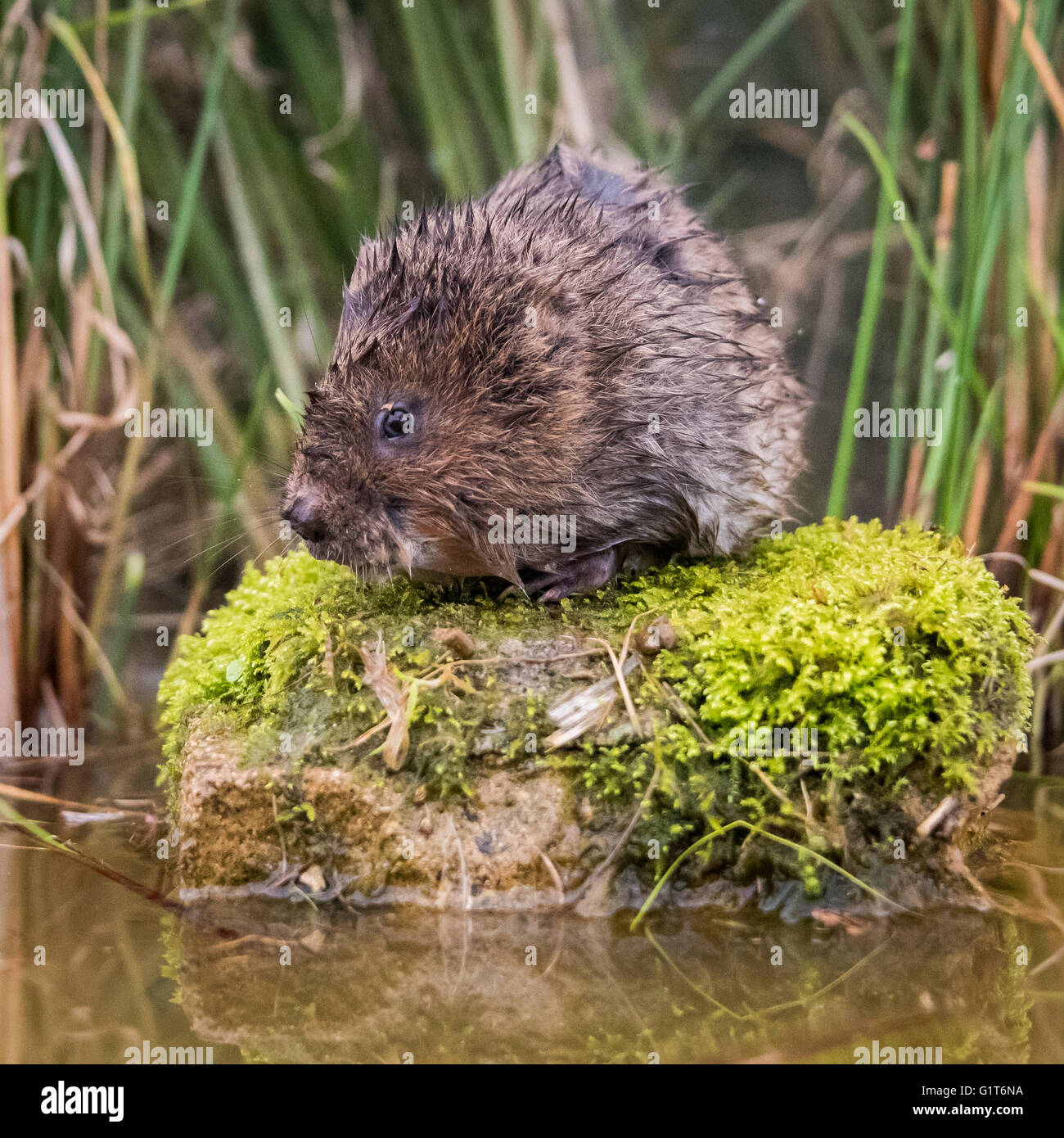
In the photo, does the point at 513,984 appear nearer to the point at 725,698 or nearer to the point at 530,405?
the point at 725,698

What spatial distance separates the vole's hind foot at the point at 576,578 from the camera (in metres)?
3.01

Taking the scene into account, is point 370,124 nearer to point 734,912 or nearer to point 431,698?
point 431,698

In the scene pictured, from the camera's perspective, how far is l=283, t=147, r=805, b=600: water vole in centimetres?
276

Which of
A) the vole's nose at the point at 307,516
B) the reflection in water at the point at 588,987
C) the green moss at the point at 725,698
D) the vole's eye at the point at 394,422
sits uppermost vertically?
the vole's eye at the point at 394,422

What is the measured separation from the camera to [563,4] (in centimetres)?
489

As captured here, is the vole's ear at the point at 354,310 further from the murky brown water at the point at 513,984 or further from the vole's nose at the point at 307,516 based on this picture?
the murky brown water at the point at 513,984

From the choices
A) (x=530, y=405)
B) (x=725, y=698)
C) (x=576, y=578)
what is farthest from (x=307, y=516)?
(x=725, y=698)

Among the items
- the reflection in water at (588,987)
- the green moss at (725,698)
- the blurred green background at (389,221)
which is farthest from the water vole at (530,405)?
the reflection in water at (588,987)

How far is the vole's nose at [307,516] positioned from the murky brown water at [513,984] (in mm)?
873

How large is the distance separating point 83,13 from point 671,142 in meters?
2.55

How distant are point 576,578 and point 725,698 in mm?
560

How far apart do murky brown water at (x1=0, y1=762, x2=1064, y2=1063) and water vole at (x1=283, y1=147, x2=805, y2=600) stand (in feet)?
2.95

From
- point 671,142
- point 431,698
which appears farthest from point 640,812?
point 671,142

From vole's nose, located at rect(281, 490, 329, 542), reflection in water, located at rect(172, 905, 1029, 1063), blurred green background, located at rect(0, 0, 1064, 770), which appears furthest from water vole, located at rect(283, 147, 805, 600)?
reflection in water, located at rect(172, 905, 1029, 1063)
